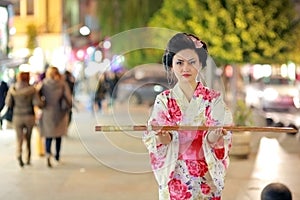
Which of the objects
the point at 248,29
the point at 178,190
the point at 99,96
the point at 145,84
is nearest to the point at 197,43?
the point at 178,190

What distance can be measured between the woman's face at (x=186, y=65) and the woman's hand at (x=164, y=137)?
1.20 feet

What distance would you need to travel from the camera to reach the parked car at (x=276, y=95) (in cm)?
2275

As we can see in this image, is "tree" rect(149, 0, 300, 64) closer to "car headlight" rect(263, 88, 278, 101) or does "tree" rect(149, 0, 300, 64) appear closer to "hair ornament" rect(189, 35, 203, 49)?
"hair ornament" rect(189, 35, 203, 49)

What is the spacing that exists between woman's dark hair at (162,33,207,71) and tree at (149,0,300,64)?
9111mm

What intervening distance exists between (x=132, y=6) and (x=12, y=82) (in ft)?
71.4

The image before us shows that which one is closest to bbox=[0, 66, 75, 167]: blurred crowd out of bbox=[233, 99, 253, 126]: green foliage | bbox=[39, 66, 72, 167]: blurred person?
bbox=[39, 66, 72, 167]: blurred person

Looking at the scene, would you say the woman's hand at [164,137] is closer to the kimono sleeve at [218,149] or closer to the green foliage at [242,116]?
the kimono sleeve at [218,149]

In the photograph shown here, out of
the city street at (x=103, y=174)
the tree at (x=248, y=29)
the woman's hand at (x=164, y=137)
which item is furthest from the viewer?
the tree at (x=248, y=29)

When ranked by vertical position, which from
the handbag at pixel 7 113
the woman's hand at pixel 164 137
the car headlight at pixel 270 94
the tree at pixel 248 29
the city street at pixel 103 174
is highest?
the tree at pixel 248 29

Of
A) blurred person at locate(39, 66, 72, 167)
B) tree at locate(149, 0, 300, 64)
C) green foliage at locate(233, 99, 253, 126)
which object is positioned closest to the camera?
blurred person at locate(39, 66, 72, 167)

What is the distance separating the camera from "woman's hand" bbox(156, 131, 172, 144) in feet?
12.3

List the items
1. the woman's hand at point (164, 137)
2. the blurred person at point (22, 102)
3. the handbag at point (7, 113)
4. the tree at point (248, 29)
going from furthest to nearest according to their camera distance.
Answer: the tree at point (248, 29) → the blurred person at point (22, 102) → the handbag at point (7, 113) → the woman's hand at point (164, 137)

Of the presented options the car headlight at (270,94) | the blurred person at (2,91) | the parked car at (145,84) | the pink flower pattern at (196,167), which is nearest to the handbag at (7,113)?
the blurred person at (2,91)

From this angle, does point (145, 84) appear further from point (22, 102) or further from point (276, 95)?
point (276, 95)
